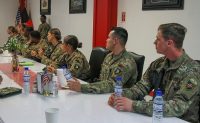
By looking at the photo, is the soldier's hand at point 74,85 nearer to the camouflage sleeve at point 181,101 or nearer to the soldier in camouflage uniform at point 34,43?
the camouflage sleeve at point 181,101

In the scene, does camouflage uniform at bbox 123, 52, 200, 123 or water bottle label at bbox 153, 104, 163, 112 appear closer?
water bottle label at bbox 153, 104, 163, 112

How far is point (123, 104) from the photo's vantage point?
1759 mm

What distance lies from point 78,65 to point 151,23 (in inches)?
49.2

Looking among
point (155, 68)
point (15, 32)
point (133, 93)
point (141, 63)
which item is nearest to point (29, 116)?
point (133, 93)

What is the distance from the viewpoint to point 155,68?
81.7 inches

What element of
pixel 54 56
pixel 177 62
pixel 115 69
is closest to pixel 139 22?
pixel 54 56

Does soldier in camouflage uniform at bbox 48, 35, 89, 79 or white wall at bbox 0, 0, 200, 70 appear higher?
white wall at bbox 0, 0, 200, 70

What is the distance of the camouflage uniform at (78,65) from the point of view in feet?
10.4

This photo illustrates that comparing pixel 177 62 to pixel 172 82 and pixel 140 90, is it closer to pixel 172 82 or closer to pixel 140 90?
pixel 172 82

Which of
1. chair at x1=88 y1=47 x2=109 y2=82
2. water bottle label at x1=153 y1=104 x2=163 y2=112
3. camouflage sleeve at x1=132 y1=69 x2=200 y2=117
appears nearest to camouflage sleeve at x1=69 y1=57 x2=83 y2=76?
chair at x1=88 y1=47 x2=109 y2=82

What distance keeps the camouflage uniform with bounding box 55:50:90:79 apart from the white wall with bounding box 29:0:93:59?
1.97m

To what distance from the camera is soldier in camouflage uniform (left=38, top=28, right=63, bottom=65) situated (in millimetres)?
3905

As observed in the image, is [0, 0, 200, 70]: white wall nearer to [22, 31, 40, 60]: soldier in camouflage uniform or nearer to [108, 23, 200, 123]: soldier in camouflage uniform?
[22, 31, 40, 60]: soldier in camouflage uniform

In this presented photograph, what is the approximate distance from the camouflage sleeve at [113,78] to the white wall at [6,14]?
7.54 meters
